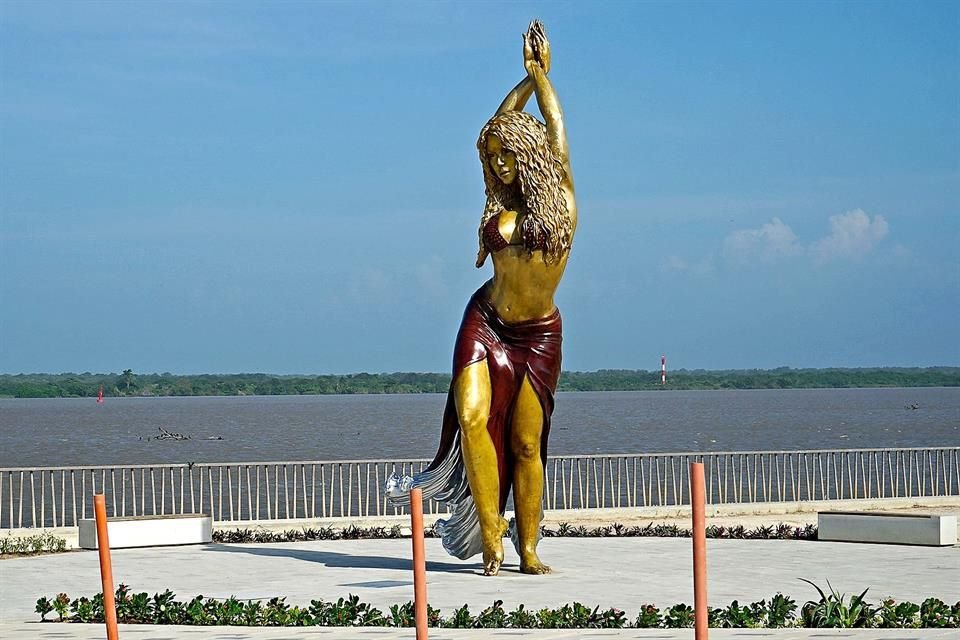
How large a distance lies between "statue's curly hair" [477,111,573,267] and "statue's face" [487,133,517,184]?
0.13 feet

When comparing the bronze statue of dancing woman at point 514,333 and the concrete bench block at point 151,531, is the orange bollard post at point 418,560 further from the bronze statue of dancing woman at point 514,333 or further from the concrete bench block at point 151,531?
the concrete bench block at point 151,531

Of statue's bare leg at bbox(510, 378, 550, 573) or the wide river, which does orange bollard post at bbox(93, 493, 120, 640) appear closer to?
statue's bare leg at bbox(510, 378, 550, 573)

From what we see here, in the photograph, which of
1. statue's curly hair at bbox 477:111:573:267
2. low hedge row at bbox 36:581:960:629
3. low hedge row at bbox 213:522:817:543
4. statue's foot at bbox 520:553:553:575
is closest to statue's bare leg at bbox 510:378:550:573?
statue's foot at bbox 520:553:553:575

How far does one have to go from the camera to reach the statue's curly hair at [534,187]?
12.9m

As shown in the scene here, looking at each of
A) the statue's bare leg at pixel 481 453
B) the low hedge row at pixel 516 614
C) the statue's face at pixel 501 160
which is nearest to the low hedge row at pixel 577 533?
the statue's bare leg at pixel 481 453

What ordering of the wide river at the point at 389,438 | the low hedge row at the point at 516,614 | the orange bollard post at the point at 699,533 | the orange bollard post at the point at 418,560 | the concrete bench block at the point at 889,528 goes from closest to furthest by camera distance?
the orange bollard post at the point at 699,533, the orange bollard post at the point at 418,560, the low hedge row at the point at 516,614, the concrete bench block at the point at 889,528, the wide river at the point at 389,438

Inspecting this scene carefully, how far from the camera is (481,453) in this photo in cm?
1315

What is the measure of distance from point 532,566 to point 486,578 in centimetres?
42

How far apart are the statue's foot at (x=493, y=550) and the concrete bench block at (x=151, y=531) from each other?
14.8ft

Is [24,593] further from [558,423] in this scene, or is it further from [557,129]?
[558,423]

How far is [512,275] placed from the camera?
13141mm

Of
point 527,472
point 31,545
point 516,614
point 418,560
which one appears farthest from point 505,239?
point 31,545

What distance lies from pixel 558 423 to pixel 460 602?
87647 millimetres

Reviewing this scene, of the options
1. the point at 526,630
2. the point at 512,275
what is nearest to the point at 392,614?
the point at 526,630
